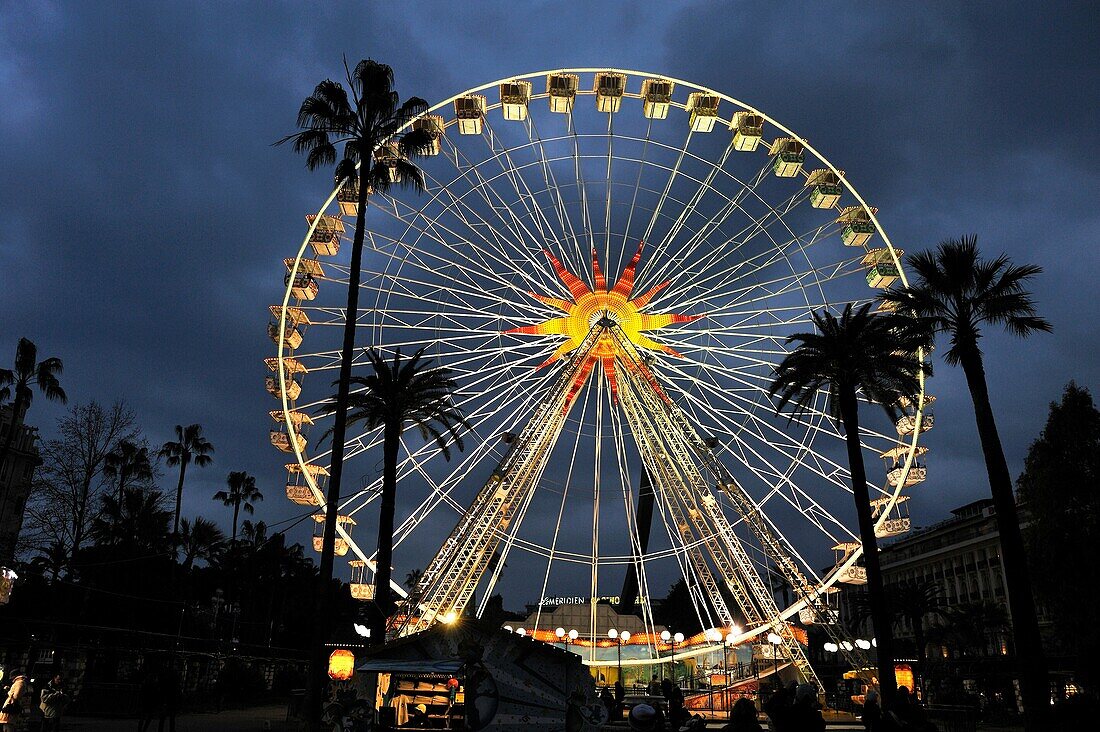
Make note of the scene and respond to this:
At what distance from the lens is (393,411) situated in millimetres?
27641

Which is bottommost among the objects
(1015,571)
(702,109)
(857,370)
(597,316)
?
(1015,571)

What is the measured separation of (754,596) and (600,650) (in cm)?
1035

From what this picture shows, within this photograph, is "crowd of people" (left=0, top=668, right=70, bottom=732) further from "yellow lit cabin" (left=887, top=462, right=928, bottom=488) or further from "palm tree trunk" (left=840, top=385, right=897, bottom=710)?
"yellow lit cabin" (left=887, top=462, right=928, bottom=488)

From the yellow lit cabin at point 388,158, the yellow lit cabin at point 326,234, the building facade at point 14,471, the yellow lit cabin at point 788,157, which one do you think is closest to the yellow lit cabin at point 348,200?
the yellow lit cabin at point 326,234

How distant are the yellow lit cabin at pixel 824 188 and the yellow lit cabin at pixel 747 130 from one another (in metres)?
2.82

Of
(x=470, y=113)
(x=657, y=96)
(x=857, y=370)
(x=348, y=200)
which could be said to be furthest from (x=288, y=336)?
(x=857, y=370)

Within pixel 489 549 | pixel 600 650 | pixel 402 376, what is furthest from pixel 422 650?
pixel 600 650

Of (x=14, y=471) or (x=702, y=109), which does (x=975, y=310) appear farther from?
(x=14, y=471)

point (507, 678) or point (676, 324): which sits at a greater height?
point (676, 324)

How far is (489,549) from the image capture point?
3098 cm

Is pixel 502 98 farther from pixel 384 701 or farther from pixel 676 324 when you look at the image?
pixel 384 701

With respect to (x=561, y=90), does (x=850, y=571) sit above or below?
below

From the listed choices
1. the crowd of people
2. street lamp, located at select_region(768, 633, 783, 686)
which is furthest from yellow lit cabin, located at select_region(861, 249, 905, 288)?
the crowd of people

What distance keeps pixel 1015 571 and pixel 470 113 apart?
2493 cm
